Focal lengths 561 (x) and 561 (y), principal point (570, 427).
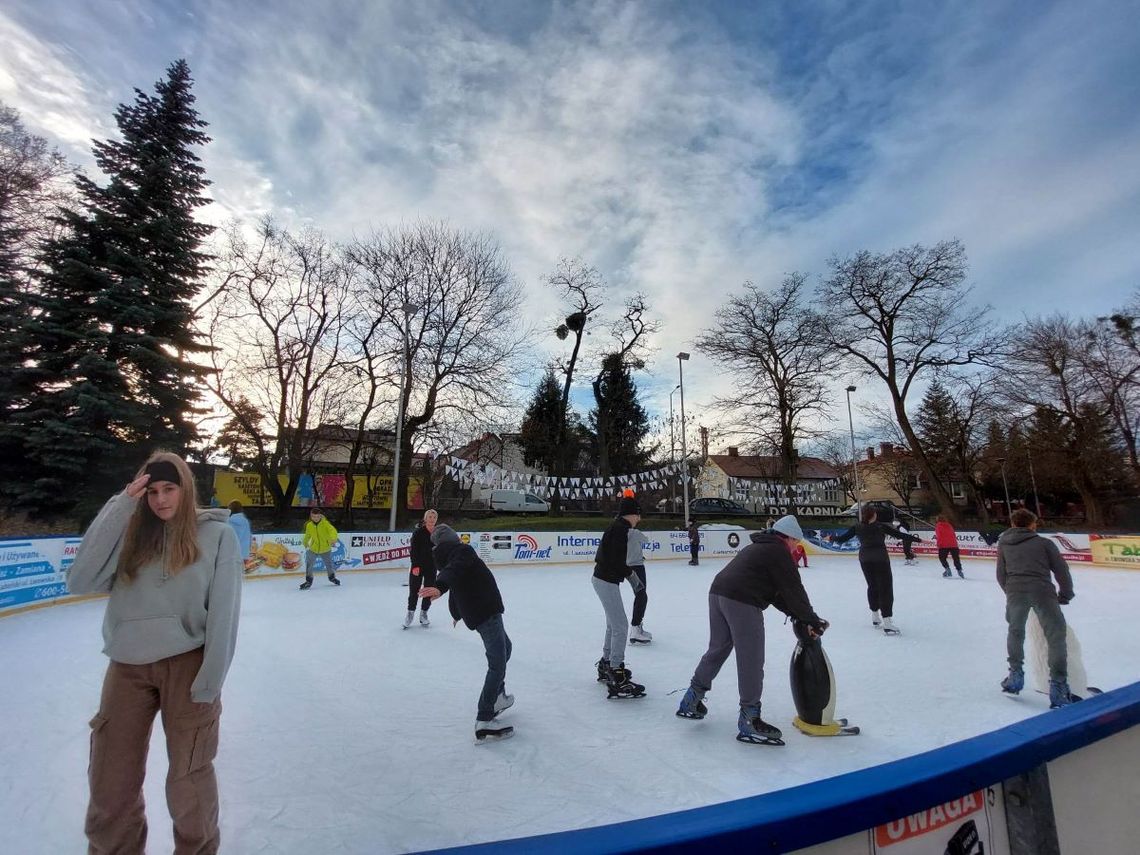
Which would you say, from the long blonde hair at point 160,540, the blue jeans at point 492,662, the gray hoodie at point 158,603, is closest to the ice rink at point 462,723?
the blue jeans at point 492,662

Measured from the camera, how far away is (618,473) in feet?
124

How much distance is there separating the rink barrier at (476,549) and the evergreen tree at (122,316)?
6109mm

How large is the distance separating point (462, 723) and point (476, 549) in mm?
12086

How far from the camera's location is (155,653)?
6.96ft

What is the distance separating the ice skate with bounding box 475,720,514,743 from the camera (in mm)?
4039

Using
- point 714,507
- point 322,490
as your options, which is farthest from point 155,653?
point 322,490

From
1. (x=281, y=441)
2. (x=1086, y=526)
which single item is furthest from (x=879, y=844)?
(x=1086, y=526)

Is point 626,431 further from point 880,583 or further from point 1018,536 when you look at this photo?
point 1018,536

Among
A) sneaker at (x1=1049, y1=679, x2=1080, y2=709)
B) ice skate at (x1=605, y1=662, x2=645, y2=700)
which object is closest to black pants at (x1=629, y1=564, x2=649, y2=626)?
ice skate at (x1=605, y1=662, x2=645, y2=700)

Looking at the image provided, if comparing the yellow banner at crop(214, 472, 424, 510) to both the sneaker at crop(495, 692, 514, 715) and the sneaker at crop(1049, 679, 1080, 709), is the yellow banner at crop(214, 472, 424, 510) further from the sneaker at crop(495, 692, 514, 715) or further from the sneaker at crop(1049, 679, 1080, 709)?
the sneaker at crop(1049, 679, 1080, 709)

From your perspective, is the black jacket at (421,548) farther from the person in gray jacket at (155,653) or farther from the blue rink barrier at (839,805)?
the blue rink barrier at (839,805)

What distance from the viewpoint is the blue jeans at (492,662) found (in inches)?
162

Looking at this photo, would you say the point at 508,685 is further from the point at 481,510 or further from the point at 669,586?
the point at 481,510

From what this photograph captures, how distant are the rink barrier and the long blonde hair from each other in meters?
9.67
